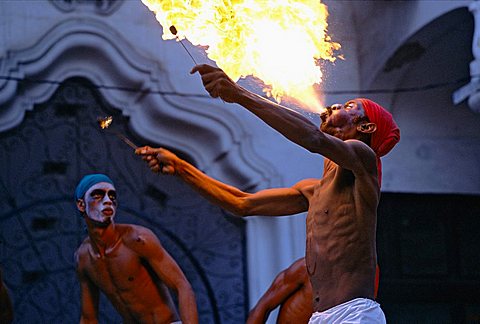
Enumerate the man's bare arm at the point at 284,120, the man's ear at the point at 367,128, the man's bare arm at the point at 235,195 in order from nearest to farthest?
the man's bare arm at the point at 284,120
the man's ear at the point at 367,128
the man's bare arm at the point at 235,195

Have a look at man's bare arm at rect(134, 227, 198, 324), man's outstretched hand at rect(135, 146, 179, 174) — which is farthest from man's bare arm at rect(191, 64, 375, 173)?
man's bare arm at rect(134, 227, 198, 324)

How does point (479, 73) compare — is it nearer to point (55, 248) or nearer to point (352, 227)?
point (55, 248)

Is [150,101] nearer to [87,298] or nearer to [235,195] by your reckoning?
[87,298]

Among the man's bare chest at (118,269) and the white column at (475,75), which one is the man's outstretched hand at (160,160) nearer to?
the man's bare chest at (118,269)

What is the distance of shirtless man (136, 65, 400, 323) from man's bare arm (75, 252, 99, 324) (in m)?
2.12

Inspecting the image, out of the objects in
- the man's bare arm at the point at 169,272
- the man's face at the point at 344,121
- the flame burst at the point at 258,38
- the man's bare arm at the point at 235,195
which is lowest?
the man's bare arm at the point at 169,272

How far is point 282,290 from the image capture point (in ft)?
19.5

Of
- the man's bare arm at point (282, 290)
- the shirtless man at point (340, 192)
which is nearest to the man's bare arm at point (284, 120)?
the shirtless man at point (340, 192)

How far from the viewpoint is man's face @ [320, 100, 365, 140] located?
405 cm

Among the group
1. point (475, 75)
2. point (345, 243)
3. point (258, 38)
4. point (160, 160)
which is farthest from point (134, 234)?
point (475, 75)

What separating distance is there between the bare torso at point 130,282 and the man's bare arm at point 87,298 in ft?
0.24

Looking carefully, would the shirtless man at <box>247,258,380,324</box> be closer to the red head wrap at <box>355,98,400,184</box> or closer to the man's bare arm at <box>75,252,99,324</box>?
the man's bare arm at <box>75,252,99,324</box>

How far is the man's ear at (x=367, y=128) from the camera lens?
403cm

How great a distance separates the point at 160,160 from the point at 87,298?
179cm
